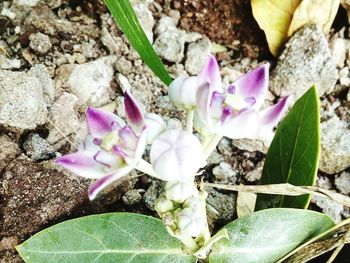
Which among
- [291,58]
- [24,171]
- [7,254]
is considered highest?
[291,58]

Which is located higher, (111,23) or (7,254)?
(111,23)

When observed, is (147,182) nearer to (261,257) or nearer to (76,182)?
(76,182)

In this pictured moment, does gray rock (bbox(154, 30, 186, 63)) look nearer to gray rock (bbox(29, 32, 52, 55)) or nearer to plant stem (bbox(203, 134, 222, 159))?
gray rock (bbox(29, 32, 52, 55))

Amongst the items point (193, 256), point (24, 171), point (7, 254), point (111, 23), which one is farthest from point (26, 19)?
point (193, 256)

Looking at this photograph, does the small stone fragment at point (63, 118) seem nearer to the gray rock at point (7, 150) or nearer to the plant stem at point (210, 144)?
the gray rock at point (7, 150)

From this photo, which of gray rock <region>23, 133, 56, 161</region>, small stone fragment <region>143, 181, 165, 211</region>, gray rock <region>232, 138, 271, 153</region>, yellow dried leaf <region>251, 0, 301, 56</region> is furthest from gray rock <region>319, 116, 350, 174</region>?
gray rock <region>23, 133, 56, 161</region>

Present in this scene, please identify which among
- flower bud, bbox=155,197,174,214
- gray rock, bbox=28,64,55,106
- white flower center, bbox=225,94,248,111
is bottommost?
flower bud, bbox=155,197,174,214

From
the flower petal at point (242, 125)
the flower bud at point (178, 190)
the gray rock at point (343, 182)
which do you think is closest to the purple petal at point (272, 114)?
the flower petal at point (242, 125)
